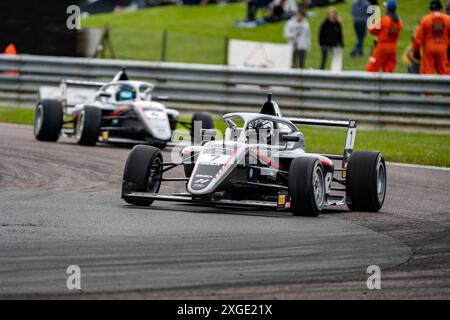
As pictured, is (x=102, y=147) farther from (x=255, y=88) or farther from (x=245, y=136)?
→ (x=245, y=136)

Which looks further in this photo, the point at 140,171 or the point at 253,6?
the point at 253,6

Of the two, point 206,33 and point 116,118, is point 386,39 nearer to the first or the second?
point 116,118

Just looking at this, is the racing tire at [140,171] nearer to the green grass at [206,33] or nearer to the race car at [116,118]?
the race car at [116,118]

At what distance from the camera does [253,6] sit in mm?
33031

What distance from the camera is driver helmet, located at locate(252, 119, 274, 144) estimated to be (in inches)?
457

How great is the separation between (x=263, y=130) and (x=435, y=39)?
10.8 meters

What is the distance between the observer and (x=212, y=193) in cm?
1073

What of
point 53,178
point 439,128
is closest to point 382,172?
point 53,178

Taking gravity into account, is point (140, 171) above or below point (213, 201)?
above

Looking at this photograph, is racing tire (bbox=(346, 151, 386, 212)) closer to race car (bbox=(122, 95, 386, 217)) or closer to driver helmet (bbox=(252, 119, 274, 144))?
race car (bbox=(122, 95, 386, 217))

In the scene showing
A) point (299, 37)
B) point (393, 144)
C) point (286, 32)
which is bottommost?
point (393, 144)

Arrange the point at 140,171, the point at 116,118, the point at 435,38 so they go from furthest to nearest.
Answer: the point at 435,38
the point at 116,118
the point at 140,171

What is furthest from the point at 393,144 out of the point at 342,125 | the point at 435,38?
the point at 342,125
